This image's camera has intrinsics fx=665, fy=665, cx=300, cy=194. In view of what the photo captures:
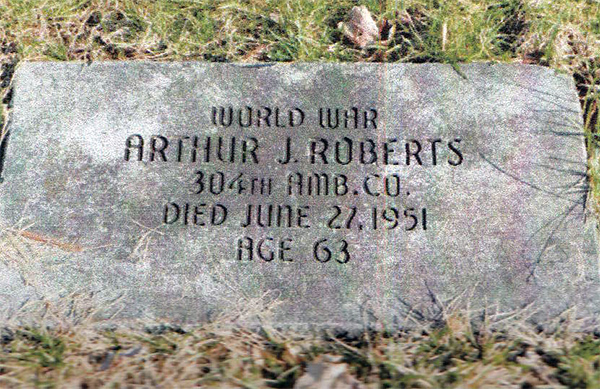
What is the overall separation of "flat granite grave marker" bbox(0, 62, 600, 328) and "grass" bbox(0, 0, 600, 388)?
0.33 ft

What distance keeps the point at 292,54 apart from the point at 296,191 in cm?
85

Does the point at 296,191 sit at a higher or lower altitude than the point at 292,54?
lower

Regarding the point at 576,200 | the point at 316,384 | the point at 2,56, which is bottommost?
the point at 316,384

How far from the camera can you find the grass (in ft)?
7.53

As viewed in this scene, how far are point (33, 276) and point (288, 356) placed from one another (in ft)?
3.28

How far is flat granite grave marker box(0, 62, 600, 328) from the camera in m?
2.43

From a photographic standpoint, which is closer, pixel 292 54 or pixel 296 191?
pixel 296 191

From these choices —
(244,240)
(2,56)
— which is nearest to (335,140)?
(244,240)

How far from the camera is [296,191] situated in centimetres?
259

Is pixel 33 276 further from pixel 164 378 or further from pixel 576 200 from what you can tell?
pixel 576 200

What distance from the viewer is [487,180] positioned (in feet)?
8.53

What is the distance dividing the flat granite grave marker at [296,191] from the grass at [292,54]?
0.10 m

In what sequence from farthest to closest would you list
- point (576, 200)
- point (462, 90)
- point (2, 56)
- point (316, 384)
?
point (2, 56), point (462, 90), point (576, 200), point (316, 384)

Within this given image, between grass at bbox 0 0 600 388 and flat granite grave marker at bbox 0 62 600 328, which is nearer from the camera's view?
grass at bbox 0 0 600 388
